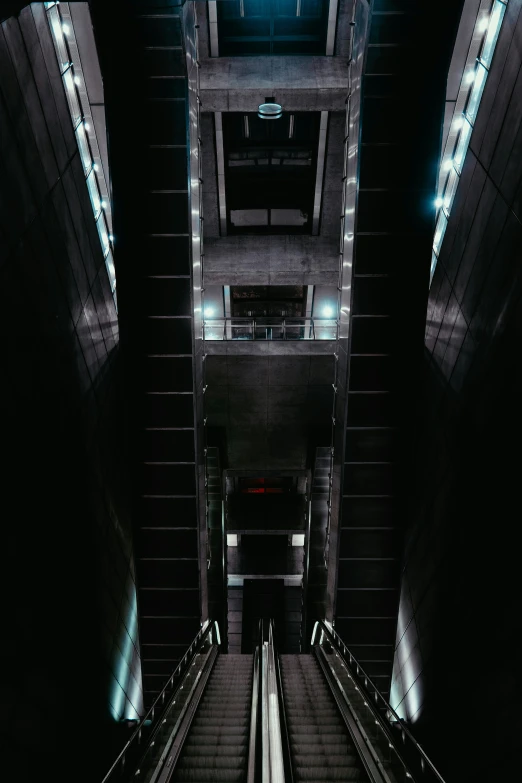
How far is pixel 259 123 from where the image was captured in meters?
16.8

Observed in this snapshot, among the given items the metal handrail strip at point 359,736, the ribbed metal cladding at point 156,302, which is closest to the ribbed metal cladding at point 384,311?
the ribbed metal cladding at point 156,302

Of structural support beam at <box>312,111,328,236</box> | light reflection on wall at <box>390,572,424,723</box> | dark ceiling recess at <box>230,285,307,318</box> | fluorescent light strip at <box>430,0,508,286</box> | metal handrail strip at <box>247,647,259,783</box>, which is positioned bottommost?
light reflection on wall at <box>390,572,424,723</box>

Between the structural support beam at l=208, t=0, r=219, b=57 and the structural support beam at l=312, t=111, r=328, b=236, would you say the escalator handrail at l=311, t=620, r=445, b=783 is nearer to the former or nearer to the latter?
the structural support beam at l=312, t=111, r=328, b=236

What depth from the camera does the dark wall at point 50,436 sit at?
6.52m

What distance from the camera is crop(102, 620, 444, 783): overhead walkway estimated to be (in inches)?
219

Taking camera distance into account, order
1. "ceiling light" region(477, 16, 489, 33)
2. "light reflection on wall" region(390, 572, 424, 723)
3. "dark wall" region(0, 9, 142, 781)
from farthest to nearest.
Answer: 1. "light reflection on wall" region(390, 572, 424, 723)
2. "ceiling light" region(477, 16, 489, 33)
3. "dark wall" region(0, 9, 142, 781)

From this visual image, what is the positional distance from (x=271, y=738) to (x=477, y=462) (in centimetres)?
558

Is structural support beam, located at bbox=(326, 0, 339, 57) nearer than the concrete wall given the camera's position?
Yes

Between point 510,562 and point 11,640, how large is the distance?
22.5ft

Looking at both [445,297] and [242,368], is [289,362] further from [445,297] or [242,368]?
[445,297]

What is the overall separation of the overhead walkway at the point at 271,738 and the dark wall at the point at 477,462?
5.71 ft

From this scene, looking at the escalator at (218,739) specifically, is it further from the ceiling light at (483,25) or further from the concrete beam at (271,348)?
the ceiling light at (483,25)

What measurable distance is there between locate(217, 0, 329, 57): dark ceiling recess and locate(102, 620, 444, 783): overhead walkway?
16164 mm

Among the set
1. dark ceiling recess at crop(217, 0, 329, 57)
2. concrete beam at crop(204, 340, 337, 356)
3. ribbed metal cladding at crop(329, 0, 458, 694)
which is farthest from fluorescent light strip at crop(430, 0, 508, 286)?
dark ceiling recess at crop(217, 0, 329, 57)
